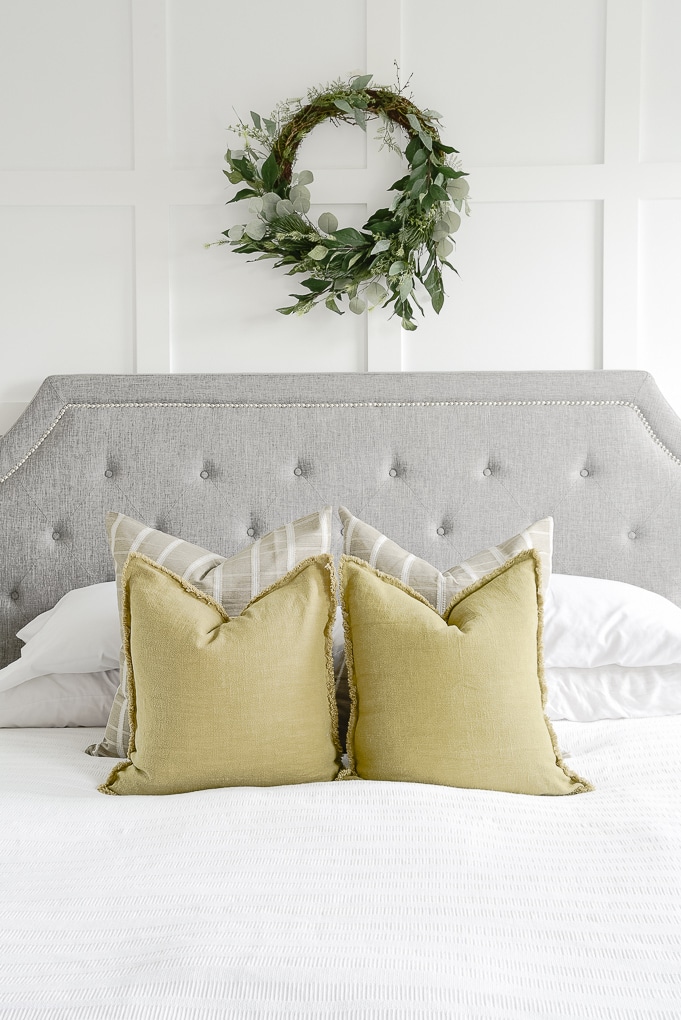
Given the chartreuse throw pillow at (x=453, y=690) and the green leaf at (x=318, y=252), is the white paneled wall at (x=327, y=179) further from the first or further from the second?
the chartreuse throw pillow at (x=453, y=690)

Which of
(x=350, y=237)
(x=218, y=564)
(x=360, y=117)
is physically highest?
(x=360, y=117)

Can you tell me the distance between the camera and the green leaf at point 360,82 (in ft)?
5.71

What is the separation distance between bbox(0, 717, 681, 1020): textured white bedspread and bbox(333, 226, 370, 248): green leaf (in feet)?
4.02

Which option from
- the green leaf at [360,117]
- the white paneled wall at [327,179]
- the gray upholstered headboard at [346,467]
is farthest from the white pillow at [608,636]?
the green leaf at [360,117]

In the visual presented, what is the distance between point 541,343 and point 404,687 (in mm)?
1074

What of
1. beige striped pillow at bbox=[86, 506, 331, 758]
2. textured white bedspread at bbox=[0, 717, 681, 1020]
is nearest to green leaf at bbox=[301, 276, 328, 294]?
beige striped pillow at bbox=[86, 506, 331, 758]

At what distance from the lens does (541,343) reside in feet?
6.20

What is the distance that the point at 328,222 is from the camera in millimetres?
1799

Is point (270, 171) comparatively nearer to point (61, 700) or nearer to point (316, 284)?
point (316, 284)

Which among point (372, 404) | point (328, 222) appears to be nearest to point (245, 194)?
point (328, 222)

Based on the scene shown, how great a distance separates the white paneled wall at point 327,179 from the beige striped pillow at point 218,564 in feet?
2.20

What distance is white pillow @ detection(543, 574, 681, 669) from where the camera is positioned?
143cm

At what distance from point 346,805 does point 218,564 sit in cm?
50

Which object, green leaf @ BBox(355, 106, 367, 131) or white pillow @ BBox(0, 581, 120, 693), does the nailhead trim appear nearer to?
white pillow @ BBox(0, 581, 120, 693)
